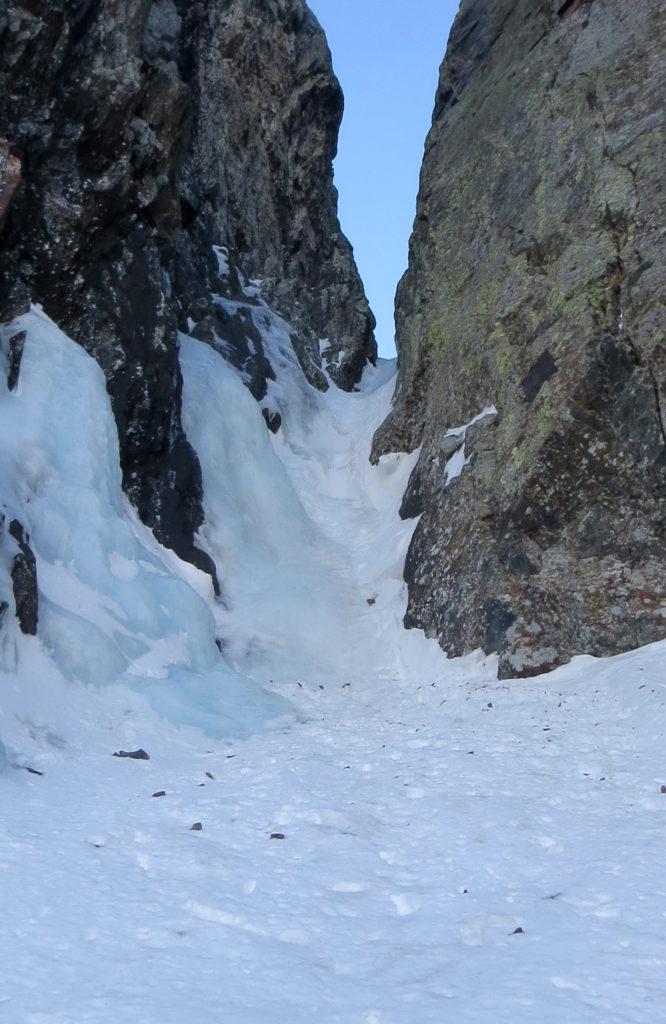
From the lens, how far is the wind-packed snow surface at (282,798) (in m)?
4.14

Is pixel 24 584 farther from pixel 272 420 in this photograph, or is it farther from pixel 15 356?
pixel 272 420

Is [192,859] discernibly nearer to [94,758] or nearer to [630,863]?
[630,863]

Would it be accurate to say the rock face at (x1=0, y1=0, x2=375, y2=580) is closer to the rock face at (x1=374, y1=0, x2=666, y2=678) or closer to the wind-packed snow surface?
the wind-packed snow surface

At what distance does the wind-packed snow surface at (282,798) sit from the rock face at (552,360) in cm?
102

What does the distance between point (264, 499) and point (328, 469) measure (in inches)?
179

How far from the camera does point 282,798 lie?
725cm

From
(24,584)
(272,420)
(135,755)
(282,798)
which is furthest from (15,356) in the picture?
(272,420)

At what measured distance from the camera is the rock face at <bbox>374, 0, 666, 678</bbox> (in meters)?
13.7

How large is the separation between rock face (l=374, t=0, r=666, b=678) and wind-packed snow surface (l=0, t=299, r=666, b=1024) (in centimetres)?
102

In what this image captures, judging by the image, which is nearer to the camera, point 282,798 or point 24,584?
point 282,798

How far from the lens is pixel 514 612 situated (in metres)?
13.9

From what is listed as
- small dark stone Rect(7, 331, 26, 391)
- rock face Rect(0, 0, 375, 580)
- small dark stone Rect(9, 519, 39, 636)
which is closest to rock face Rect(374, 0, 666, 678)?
rock face Rect(0, 0, 375, 580)

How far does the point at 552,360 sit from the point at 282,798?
1056 cm

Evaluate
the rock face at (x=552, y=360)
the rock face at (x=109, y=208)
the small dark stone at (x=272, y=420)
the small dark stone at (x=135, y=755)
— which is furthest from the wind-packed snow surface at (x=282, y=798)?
the small dark stone at (x=272, y=420)
